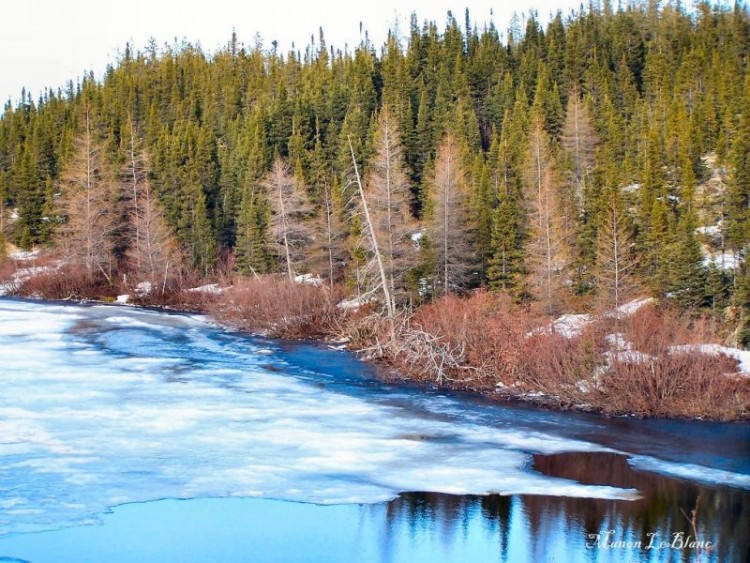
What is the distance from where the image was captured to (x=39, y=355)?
93.1ft

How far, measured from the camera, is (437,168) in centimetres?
4453

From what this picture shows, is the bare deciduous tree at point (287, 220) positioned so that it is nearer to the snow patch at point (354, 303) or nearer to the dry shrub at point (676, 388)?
the snow patch at point (354, 303)

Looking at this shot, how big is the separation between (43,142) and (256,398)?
7985cm

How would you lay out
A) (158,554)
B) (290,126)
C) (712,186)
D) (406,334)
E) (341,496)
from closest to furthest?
(158,554) → (341,496) → (406,334) → (712,186) → (290,126)

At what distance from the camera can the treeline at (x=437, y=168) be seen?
37.5 m

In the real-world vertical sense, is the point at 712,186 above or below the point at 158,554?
above

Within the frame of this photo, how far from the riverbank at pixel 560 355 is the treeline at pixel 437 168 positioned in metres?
2.75

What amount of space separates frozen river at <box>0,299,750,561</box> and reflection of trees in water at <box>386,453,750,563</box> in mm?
44

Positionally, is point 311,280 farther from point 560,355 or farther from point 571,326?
point 560,355

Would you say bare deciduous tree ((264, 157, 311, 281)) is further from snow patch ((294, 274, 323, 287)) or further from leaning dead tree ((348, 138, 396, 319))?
leaning dead tree ((348, 138, 396, 319))

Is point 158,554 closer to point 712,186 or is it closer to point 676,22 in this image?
point 712,186

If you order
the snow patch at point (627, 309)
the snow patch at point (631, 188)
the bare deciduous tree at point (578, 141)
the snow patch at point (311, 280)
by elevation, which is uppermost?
the bare deciduous tree at point (578, 141)

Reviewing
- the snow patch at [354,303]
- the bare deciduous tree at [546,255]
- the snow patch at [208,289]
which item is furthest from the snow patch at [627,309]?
the snow patch at [208,289]

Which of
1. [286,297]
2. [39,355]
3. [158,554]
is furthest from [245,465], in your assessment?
[286,297]
